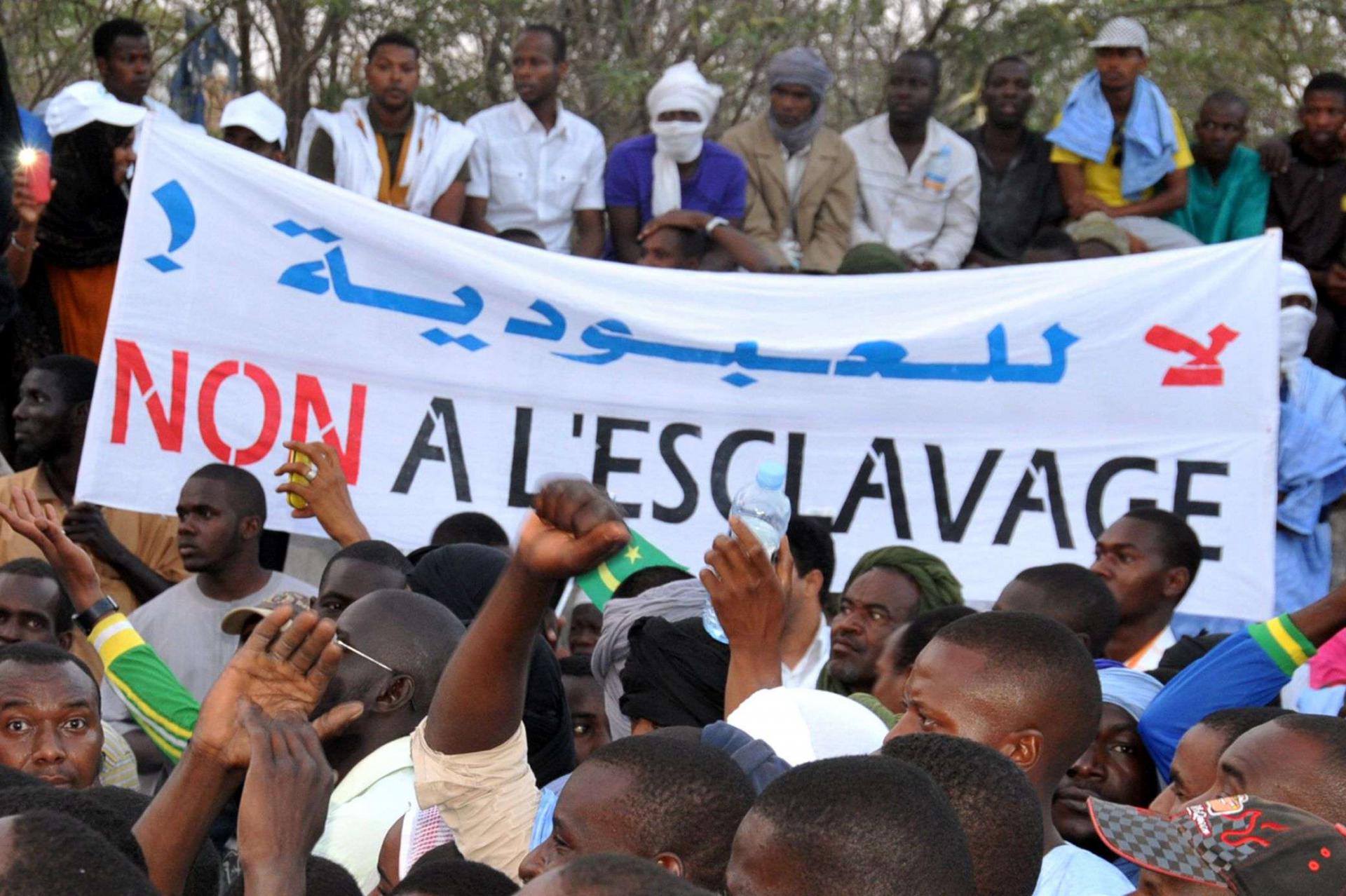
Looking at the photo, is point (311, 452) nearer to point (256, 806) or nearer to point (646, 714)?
point (646, 714)

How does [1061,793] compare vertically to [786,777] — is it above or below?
below

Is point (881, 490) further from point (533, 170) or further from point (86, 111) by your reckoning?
point (86, 111)

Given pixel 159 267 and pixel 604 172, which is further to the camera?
pixel 604 172

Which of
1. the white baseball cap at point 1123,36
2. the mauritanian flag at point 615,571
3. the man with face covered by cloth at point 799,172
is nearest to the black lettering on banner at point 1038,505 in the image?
the mauritanian flag at point 615,571

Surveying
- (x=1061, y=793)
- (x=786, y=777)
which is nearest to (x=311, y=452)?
(x=1061, y=793)

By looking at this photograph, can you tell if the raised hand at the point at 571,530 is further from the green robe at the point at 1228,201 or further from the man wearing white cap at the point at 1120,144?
the green robe at the point at 1228,201

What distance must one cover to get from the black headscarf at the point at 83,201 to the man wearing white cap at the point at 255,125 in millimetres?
436

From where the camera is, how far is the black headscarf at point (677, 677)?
4148 mm

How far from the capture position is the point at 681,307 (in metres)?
7.24

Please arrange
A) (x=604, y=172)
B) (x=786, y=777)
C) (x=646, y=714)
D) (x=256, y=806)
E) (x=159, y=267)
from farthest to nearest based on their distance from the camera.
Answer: (x=604, y=172), (x=159, y=267), (x=646, y=714), (x=256, y=806), (x=786, y=777)

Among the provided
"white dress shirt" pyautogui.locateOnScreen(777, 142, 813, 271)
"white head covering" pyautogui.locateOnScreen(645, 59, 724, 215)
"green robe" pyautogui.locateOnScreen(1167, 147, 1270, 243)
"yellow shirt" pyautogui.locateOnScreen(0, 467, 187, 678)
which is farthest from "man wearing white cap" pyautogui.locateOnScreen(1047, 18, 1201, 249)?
"yellow shirt" pyautogui.locateOnScreen(0, 467, 187, 678)

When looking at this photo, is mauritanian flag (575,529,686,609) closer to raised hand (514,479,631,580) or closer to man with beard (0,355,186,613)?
man with beard (0,355,186,613)

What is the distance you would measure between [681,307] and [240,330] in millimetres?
1672

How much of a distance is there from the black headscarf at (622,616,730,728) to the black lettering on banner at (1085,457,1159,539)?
9.96 feet
